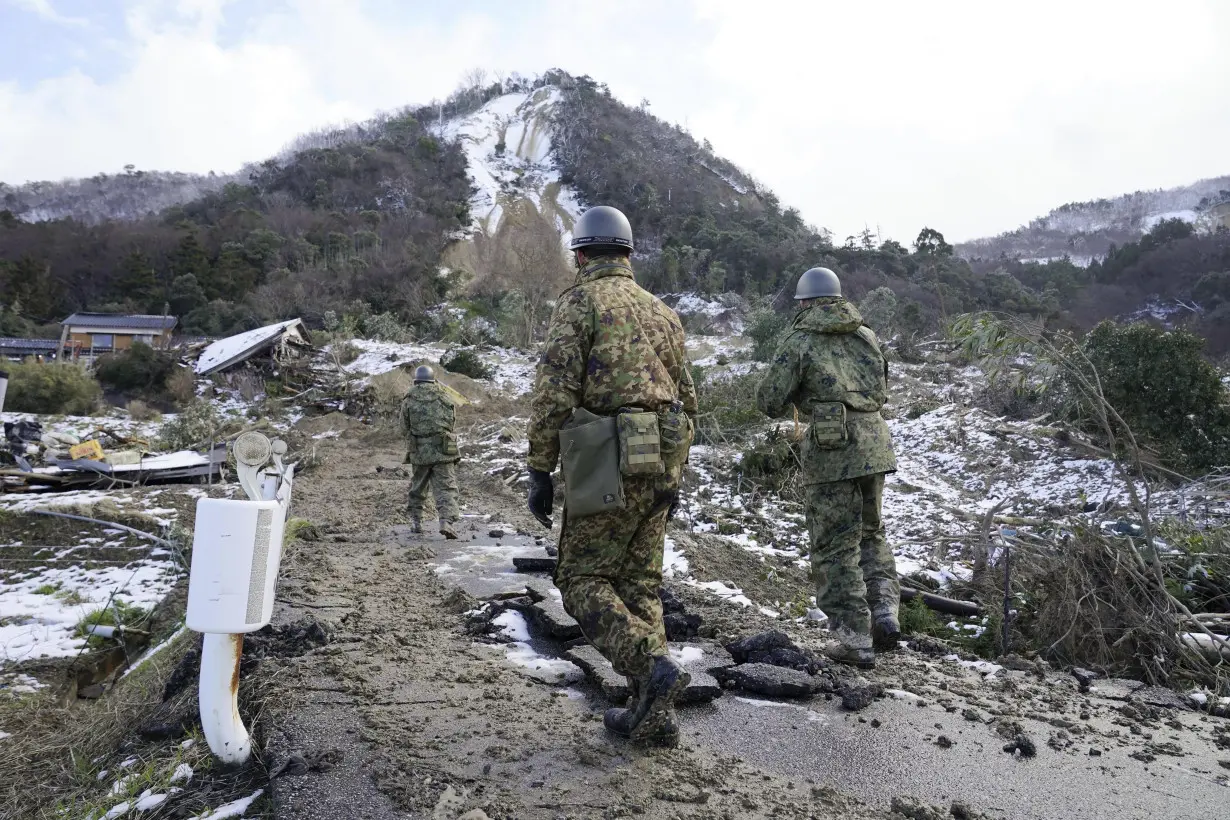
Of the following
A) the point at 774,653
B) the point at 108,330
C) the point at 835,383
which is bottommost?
the point at 774,653

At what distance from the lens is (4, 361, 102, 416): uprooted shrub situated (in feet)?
66.0

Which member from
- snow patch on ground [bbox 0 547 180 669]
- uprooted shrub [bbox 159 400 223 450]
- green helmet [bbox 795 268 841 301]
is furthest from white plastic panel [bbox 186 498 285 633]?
uprooted shrub [bbox 159 400 223 450]

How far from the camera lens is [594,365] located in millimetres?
2951

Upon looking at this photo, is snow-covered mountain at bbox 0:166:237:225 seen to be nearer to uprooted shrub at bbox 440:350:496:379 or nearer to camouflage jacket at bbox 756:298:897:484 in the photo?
uprooted shrub at bbox 440:350:496:379

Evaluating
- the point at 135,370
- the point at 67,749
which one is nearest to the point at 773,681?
the point at 67,749

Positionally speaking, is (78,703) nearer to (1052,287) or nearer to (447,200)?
(1052,287)

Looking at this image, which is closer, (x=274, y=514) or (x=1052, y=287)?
(x=274, y=514)

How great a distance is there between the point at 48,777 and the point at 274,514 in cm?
178

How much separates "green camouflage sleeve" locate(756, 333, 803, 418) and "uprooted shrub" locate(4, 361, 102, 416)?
21.8 meters

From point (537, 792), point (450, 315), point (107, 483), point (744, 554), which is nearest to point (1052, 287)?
point (450, 315)

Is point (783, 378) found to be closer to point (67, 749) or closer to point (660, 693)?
point (660, 693)

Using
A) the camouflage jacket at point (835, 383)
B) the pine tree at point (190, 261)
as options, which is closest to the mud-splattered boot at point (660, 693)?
the camouflage jacket at point (835, 383)

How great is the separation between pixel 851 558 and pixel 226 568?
2969 millimetres

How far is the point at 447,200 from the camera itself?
58812 mm
